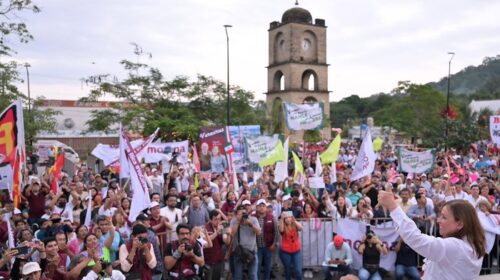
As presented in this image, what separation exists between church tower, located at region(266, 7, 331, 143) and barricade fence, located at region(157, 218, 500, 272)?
39.2 metres

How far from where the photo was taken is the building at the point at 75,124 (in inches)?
1742

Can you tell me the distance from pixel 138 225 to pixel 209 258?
5.67 feet

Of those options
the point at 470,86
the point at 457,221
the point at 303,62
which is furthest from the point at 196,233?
the point at 470,86

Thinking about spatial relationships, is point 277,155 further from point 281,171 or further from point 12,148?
point 12,148

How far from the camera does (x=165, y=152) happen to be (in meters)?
15.9

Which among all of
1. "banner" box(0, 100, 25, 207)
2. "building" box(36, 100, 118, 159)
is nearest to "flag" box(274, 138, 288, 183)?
"banner" box(0, 100, 25, 207)

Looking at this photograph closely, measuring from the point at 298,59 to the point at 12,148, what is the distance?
145ft

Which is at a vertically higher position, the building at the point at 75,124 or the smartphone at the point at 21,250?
the building at the point at 75,124

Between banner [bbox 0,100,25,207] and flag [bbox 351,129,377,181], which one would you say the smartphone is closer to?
banner [bbox 0,100,25,207]

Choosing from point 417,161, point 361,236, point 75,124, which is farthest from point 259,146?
point 75,124

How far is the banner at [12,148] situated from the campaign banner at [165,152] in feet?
25.7

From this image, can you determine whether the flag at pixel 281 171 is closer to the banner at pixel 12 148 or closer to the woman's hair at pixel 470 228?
the banner at pixel 12 148

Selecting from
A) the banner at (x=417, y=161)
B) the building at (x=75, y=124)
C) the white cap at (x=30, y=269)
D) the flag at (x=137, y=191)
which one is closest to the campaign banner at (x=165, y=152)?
the banner at (x=417, y=161)

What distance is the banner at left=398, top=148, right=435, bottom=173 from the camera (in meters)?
15.0
